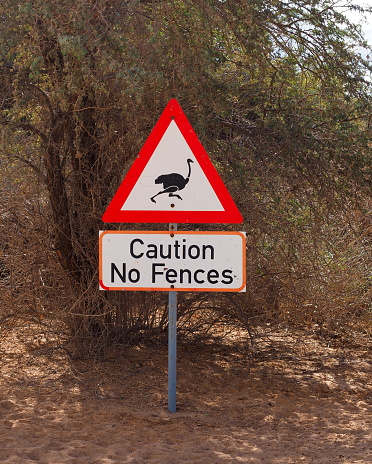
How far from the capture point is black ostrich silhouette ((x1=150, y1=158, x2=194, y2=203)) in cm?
419

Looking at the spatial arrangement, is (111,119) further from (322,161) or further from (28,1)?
(322,161)

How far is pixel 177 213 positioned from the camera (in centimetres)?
422

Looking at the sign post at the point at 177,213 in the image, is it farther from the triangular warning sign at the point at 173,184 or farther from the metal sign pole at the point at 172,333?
the metal sign pole at the point at 172,333

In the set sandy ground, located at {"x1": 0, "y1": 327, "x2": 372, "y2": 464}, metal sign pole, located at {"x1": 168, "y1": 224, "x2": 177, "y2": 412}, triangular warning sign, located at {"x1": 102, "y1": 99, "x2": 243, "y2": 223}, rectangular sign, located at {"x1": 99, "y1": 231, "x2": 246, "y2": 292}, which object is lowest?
sandy ground, located at {"x1": 0, "y1": 327, "x2": 372, "y2": 464}

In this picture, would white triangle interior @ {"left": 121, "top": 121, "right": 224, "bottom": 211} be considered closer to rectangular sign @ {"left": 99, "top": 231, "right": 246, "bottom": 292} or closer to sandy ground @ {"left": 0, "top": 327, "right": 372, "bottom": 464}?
rectangular sign @ {"left": 99, "top": 231, "right": 246, "bottom": 292}

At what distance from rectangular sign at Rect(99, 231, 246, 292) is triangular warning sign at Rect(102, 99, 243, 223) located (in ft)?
0.39

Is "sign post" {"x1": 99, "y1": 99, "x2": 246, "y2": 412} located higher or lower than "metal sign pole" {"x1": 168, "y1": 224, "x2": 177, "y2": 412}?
higher

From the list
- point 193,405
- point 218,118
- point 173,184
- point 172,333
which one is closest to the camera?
point 173,184

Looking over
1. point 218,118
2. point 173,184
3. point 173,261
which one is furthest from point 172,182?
point 218,118

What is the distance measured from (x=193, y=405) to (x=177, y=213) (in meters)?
1.69

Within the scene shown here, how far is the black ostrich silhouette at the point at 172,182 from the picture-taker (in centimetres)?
419

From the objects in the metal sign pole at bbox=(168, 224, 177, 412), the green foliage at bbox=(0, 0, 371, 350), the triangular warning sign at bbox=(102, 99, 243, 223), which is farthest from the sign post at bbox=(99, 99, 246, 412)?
the green foliage at bbox=(0, 0, 371, 350)

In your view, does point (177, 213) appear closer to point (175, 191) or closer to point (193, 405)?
point (175, 191)

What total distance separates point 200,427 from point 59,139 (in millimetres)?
2806
